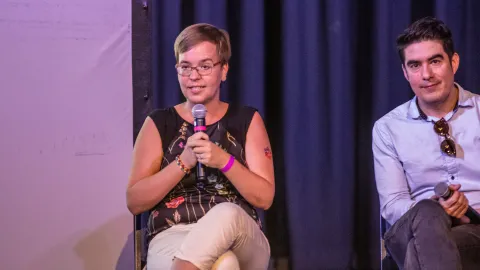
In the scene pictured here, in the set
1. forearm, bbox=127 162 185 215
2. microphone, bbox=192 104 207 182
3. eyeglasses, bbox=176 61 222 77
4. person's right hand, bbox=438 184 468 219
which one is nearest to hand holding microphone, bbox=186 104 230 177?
microphone, bbox=192 104 207 182

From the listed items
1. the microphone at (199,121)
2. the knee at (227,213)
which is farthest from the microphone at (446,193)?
the microphone at (199,121)

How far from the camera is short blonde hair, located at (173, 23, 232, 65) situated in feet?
6.26

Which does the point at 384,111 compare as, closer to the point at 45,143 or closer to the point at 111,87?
the point at 111,87

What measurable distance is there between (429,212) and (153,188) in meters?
0.89

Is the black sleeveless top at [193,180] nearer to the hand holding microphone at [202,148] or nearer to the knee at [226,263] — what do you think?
the hand holding microphone at [202,148]

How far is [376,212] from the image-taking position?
287 cm

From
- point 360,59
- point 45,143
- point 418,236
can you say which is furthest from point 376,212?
point 45,143

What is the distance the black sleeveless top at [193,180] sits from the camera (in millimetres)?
1868

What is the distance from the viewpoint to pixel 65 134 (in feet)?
7.98

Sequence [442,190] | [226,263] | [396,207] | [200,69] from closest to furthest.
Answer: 1. [226,263]
2. [442,190]
3. [200,69]
4. [396,207]

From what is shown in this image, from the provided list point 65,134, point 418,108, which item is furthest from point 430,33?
point 65,134

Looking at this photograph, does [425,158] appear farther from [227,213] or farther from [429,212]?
[227,213]

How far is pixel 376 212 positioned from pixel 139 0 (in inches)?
65.2

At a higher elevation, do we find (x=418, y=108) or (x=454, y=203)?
(x=418, y=108)
